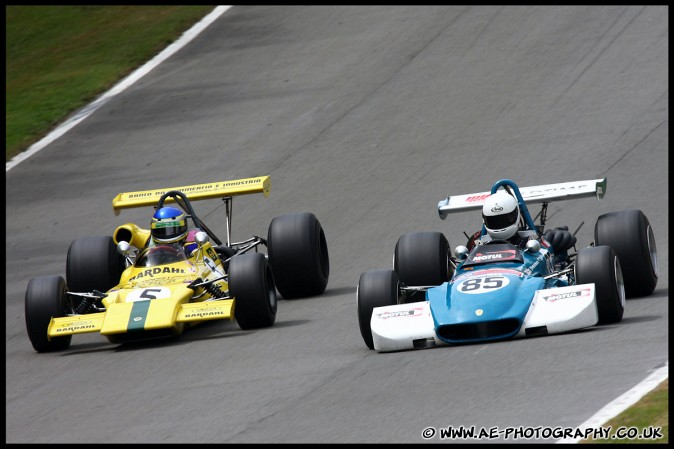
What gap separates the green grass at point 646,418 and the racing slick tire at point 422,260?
465 cm

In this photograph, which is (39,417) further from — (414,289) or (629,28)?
(629,28)

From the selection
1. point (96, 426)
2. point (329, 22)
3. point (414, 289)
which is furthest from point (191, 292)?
point (329, 22)

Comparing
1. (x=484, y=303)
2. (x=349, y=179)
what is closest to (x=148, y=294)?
(x=484, y=303)

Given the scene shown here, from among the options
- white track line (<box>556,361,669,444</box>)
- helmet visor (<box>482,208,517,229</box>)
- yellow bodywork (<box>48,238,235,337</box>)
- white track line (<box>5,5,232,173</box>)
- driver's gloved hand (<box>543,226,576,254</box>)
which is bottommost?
white track line (<box>556,361,669,444</box>)

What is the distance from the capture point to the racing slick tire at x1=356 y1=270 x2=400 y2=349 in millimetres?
13062

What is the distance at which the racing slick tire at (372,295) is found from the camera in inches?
514

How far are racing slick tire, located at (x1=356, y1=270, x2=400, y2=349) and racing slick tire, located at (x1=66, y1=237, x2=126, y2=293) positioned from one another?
4508mm

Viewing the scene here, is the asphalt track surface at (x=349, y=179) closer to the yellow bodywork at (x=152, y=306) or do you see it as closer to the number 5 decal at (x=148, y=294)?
the yellow bodywork at (x=152, y=306)

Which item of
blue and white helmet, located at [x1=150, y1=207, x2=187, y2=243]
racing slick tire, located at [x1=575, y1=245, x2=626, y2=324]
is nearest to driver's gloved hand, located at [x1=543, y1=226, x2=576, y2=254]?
racing slick tire, located at [x1=575, y1=245, x2=626, y2=324]

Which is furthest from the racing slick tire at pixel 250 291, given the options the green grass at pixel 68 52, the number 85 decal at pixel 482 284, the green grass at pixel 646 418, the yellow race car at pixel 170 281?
the green grass at pixel 68 52

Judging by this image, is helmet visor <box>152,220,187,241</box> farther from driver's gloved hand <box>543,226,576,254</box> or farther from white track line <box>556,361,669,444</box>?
white track line <box>556,361,669,444</box>

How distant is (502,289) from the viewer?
12.6 metres

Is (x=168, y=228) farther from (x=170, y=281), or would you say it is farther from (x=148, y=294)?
(x=148, y=294)

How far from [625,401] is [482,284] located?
3106 mm
